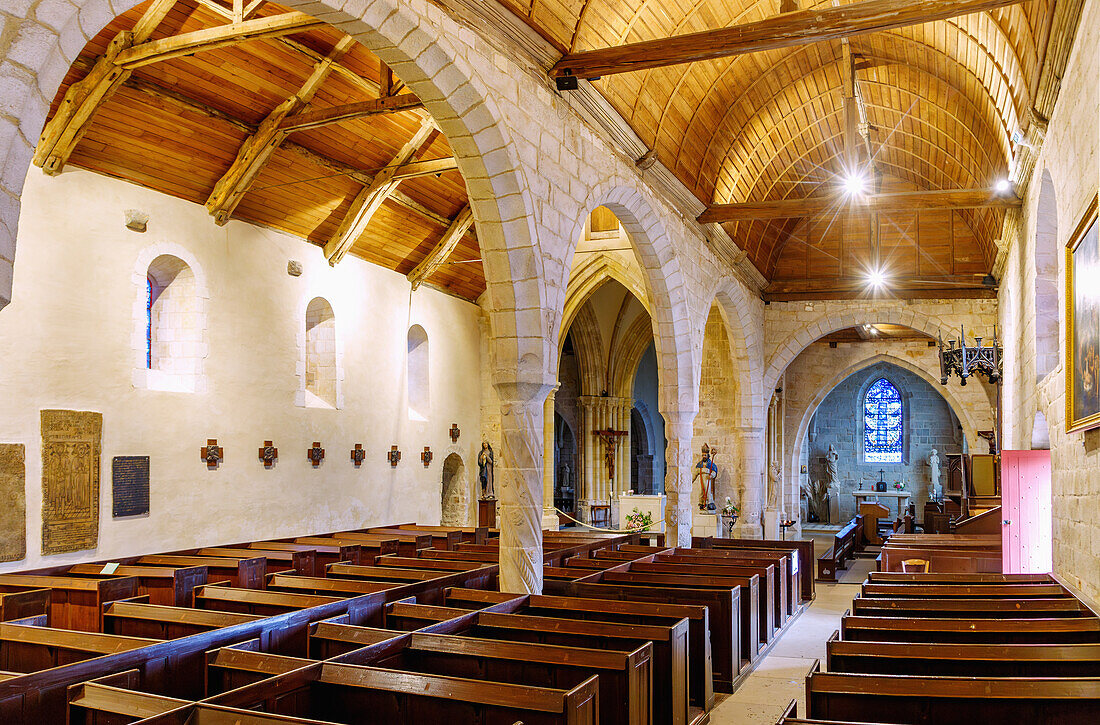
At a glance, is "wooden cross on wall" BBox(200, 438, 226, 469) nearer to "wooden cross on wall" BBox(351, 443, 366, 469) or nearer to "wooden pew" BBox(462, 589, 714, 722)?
"wooden cross on wall" BBox(351, 443, 366, 469)

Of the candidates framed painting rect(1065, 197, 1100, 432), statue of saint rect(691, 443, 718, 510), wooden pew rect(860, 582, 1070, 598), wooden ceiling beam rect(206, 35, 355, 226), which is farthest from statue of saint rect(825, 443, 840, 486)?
framed painting rect(1065, 197, 1100, 432)

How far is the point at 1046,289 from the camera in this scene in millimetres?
8875

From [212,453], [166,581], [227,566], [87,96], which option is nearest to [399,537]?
[212,453]

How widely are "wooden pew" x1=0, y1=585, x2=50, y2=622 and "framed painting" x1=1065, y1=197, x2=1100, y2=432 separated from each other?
7.25 m

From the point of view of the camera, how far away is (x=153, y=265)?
34.2 ft

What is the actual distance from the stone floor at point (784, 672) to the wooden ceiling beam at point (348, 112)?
6286 millimetres

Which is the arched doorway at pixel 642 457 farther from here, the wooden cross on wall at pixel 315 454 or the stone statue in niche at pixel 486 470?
the wooden cross on wall at pixel 315 454

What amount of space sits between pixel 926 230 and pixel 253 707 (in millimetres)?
16111

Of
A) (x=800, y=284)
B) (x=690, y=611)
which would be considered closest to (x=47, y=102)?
(x=690, y=611)

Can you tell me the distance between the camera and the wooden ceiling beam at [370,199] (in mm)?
11984

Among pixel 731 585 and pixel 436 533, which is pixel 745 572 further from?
pixel 436 533

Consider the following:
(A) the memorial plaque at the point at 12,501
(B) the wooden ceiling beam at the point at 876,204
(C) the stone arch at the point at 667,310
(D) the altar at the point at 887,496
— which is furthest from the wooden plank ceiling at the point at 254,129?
(D) the altar at the point at 887,496

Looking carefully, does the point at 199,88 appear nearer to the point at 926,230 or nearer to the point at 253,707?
the point at 253,707

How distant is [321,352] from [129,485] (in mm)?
3990
